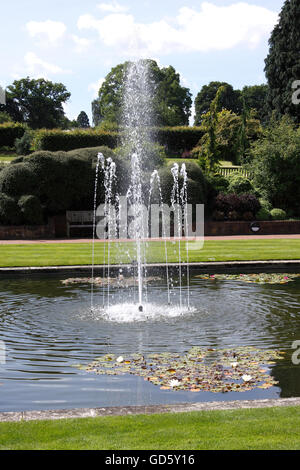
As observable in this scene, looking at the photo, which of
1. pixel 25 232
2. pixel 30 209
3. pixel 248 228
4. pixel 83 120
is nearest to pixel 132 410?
pixel 25 232

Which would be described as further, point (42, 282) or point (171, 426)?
point (42, 282)

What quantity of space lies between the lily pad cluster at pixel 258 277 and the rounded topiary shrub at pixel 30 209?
1244 centimetres

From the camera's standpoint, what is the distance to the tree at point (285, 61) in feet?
141

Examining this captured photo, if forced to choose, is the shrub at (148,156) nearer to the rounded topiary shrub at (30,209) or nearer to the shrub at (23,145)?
the rounded topiary shrub at (30,209)

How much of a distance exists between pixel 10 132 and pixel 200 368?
47061mm

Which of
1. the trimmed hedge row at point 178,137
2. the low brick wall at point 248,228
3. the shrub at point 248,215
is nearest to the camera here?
the low brick wall at point 248,228

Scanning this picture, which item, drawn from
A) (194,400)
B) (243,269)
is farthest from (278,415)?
(243,269)

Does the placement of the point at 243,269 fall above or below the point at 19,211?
below

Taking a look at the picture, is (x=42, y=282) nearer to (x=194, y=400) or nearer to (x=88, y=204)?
(x=194, y=400)

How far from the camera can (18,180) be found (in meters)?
26.1

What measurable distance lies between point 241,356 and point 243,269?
8.14 m

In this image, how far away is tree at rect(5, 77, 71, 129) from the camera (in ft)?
282

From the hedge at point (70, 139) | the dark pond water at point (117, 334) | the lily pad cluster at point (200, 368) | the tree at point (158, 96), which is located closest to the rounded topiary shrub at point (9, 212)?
the dark pond water at point (117, 334)
